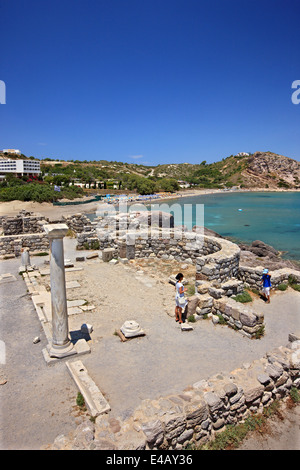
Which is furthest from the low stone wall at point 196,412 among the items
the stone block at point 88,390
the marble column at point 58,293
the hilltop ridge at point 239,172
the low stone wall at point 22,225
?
the hilltop ridge at point 239,172

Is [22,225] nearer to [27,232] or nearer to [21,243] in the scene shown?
[27,232]

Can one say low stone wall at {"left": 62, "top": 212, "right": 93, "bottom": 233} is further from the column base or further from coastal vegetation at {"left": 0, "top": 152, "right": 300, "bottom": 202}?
coastal vegetation at {"left": 0, "top": 152, "right": 300, "bottom": 202}

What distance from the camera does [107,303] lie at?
8.63 metres

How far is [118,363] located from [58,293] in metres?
1.86

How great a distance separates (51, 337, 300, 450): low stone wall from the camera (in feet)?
12.4

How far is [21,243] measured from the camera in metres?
14.2

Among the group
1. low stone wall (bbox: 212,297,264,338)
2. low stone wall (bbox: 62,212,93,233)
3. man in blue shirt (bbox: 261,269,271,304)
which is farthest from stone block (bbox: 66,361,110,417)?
low stone wall (bbox: 62,212,93,233)

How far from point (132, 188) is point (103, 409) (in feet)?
251

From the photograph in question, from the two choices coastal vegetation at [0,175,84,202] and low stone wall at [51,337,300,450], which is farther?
coastal vegetation at [0,175,84,202]

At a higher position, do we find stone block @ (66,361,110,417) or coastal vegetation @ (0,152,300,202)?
coastal vegetation @ (0,152,300,202)

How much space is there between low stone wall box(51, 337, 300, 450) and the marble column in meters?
2.09

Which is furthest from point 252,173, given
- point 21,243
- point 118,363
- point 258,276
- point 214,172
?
point 118,363
